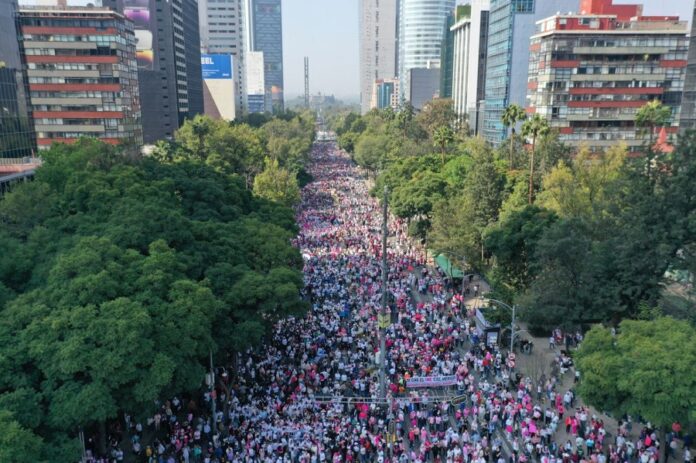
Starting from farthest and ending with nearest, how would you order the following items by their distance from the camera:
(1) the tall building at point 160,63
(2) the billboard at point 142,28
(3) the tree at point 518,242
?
(1) the tall building at point 160,63
(2) the billboard at point 142,28
(3) the tree at point 518,242

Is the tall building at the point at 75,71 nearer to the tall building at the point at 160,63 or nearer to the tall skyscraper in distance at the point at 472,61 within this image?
the tall building at the point at 160,63

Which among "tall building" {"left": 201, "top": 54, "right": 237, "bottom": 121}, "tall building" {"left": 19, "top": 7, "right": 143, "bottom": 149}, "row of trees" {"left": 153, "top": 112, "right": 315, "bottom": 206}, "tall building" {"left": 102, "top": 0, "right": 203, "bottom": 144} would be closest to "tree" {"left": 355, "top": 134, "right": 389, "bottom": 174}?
"row of trees" {"left": 153, "top": 112, "right": 315, "bottom": 206}

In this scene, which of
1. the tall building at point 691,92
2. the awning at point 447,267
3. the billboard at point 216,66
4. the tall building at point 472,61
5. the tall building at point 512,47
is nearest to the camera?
the awning at point 447,267

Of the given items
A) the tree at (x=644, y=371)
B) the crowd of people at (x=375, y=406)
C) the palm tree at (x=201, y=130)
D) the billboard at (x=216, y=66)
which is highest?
the billboard at (x=216, y=66)

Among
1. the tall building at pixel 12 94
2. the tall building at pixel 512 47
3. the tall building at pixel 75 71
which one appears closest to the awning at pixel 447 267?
the tall building at pixel 75 71

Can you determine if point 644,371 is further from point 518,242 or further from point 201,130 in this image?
point 201,130

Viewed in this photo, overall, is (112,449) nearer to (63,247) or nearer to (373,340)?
(63,247)

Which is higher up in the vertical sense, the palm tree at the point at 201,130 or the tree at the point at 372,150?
the palm tree at the point at 201,130
